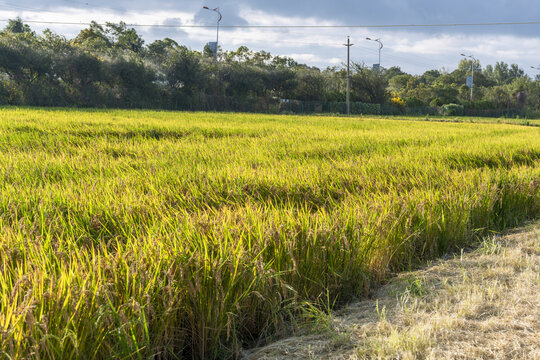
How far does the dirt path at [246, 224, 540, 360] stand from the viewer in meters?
1.56

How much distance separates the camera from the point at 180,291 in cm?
164

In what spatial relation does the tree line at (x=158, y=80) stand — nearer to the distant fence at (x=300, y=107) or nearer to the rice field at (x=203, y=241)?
the distant fence at (x=300, y=107)

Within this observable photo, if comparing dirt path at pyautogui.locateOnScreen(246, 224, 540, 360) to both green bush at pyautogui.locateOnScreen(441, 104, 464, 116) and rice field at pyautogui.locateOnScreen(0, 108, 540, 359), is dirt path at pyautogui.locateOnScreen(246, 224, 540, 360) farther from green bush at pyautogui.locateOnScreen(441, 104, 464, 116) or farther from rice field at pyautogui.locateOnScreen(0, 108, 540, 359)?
green bush at pyautogui.locateOnScreen(441, 104, 464, 116)

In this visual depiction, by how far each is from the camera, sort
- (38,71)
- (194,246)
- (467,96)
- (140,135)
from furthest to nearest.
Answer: (467,96) < (38,71) < (140,135) < (194,246)

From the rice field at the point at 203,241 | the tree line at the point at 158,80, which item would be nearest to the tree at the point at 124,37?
the tree line at the point at 158,80

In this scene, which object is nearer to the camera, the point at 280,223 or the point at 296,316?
the point at 296,316

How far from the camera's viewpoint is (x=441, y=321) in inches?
68.4

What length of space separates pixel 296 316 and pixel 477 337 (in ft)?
2.51

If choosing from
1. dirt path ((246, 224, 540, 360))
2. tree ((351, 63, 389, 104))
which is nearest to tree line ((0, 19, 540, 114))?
tree ((351, 63, 389, 104))

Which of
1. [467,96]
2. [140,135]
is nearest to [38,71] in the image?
[140,135]

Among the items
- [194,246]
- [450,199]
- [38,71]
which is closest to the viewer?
[194,246]

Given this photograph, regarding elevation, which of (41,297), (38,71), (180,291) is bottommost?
(180,291)

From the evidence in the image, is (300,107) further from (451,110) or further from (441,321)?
(441,321)

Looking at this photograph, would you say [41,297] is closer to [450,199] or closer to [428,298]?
[428,298]
